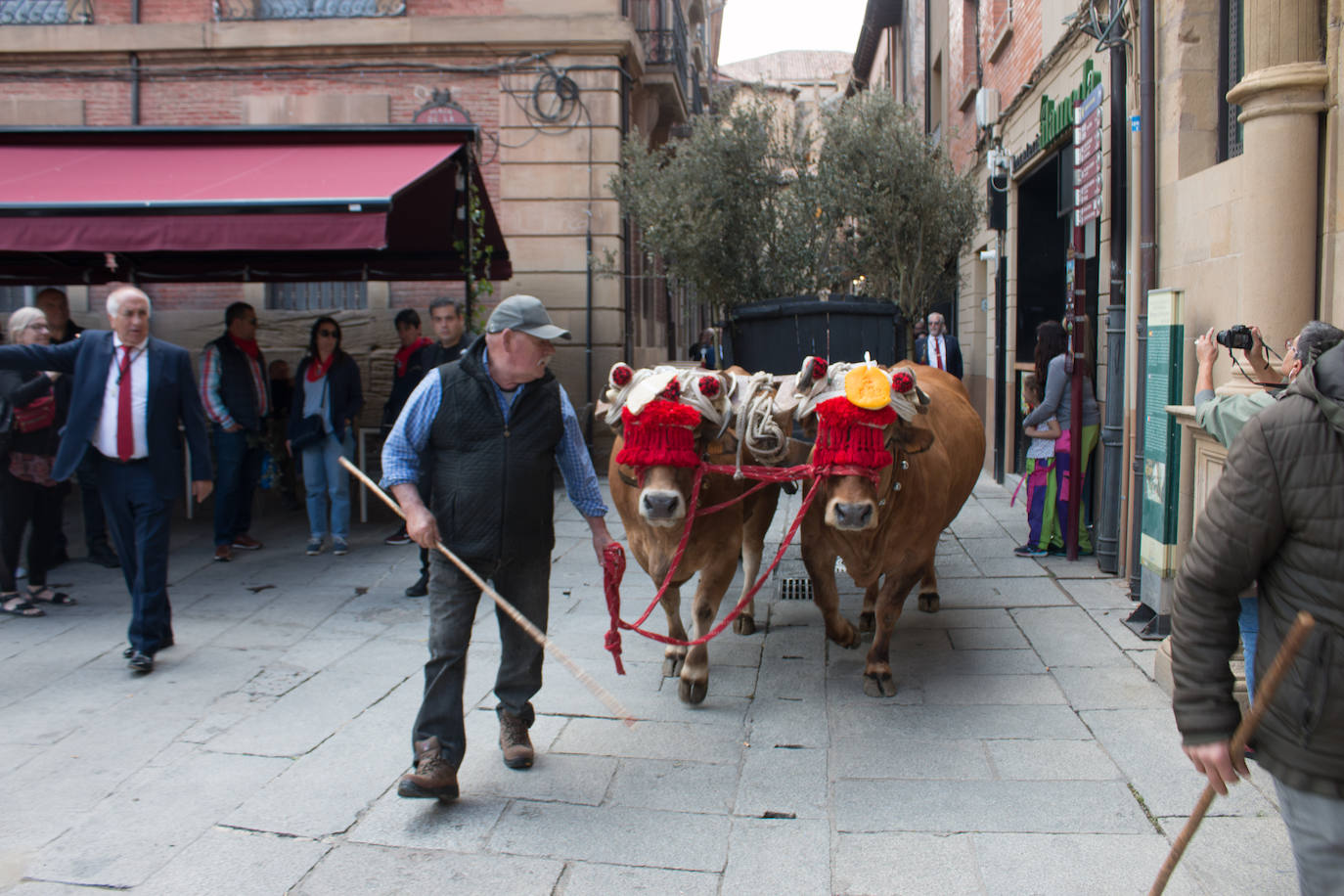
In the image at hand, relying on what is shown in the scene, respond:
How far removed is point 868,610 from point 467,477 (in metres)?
2.90

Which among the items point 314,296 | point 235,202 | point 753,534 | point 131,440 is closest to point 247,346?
point 235,202

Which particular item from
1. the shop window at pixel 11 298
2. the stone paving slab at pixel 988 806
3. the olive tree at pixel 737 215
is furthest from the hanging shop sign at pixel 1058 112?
the shop window at pixel 11 298

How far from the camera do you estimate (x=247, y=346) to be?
329 inches

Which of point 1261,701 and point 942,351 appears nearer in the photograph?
point 1261,701

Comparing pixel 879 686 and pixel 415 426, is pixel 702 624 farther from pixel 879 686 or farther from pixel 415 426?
pixel 415 426

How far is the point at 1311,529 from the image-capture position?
1.98 meters

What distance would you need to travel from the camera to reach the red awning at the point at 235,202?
6.85 meters

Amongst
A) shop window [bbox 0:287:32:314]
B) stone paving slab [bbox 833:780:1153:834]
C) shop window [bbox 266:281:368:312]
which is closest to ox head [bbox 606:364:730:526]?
stone paving slab [bbox 833:780:1153:834]

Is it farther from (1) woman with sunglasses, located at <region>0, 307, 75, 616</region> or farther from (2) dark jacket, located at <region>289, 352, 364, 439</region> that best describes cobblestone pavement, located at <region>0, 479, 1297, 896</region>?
(2) dark jacket, located at <region>289, 352, 364, 439</region>

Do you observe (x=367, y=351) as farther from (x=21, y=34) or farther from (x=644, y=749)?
(x=644, y=749)

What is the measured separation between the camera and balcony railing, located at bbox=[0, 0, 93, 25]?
12289 millimetres

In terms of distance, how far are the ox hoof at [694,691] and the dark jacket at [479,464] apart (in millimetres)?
1305

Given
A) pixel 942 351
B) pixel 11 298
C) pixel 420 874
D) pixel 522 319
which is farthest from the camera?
pixel 11 298

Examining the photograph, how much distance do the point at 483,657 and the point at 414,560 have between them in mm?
2596
